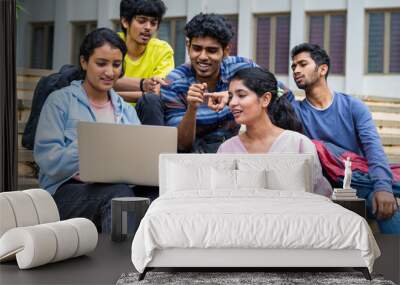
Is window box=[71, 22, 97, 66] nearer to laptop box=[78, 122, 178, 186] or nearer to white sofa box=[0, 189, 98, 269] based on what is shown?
laptop box=[78, 122, 178, 186]

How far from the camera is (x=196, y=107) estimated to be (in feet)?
23.4

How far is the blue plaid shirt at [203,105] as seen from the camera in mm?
7105

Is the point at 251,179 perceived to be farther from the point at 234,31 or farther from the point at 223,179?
the point at 234,31

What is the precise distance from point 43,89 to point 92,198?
131cm

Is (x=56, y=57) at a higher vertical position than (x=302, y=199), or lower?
higher

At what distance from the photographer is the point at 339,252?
489cm

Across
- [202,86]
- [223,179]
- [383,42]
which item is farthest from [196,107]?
[383,42]

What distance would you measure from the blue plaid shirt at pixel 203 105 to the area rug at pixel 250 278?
7.67 ft

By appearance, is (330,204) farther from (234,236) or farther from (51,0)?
(51,0)

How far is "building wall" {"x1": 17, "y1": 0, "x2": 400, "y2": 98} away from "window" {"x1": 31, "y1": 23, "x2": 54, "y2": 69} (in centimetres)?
5

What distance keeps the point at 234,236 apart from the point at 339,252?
2.55ft

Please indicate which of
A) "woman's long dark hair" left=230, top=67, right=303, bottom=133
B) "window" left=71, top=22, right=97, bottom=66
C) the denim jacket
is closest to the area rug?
"woman's long dark hair" left=230, top=67, right=303, bottom=133

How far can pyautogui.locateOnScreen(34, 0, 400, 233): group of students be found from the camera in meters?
7.02

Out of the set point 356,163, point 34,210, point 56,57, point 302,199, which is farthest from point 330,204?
point 56,57
